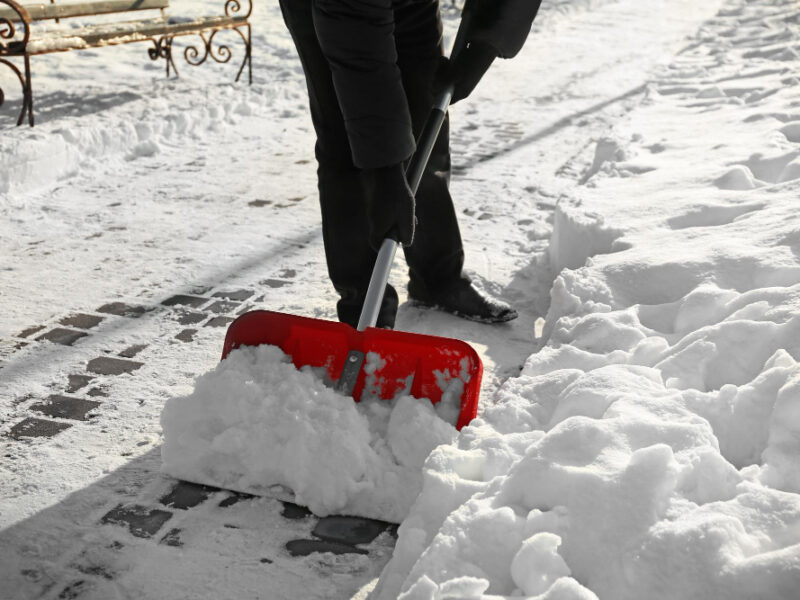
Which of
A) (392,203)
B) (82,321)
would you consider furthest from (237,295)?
(392,203)

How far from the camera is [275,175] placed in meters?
5.16

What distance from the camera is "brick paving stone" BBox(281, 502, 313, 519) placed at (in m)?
2.15

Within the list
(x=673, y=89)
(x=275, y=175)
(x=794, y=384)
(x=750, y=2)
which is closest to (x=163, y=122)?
(x=275, y=175)

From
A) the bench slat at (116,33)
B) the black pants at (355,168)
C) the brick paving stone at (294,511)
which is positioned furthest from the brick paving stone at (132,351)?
the bench slat at (116,33)

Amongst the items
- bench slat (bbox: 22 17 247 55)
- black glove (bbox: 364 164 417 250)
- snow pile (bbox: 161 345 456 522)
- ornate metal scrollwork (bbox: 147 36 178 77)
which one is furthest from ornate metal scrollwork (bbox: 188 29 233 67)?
snow pile (bbox: 161 345 456 522)

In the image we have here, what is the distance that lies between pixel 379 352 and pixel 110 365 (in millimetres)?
→ 1031

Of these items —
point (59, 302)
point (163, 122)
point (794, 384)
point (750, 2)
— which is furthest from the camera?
point (750, 2)

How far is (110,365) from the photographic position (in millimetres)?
2871

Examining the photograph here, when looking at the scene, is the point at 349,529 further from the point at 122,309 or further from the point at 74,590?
the point at 122,309

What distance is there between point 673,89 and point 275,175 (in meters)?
3.27

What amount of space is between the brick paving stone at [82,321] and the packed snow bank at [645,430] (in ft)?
5.06

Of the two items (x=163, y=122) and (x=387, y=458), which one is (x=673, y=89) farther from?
(x=387, y=458)

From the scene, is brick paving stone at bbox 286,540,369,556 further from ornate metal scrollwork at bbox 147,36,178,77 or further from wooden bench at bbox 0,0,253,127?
ornate metal scrollwork at bbox 147,36,178,77

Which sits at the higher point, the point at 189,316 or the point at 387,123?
the point at 387,123
